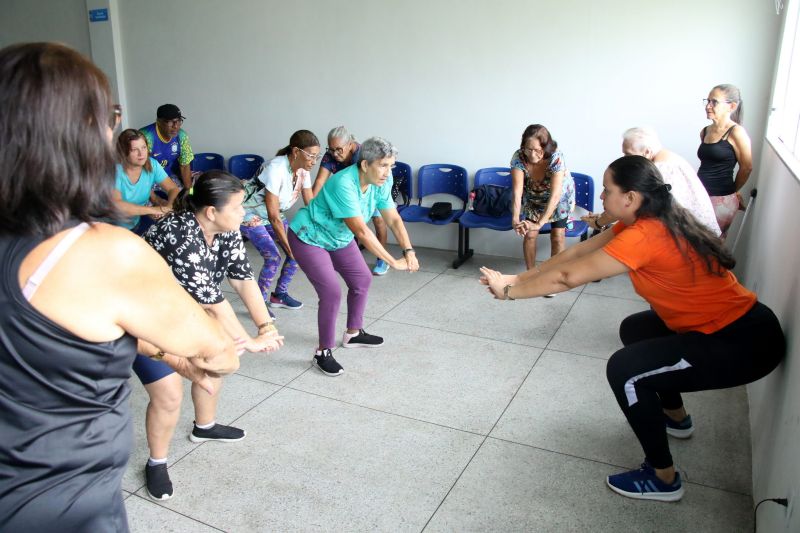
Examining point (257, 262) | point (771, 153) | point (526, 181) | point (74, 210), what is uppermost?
point (74, 210)

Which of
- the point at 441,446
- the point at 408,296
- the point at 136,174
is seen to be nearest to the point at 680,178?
the point at 441,446

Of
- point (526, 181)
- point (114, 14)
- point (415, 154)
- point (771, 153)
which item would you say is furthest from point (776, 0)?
point (114, 14)

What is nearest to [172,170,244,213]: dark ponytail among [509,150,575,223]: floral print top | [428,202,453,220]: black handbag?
[509,150,575,223]: floral print top

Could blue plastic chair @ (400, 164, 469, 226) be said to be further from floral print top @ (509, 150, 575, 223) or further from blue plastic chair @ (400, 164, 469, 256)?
floral print top @ (509, 150, 575, 223)

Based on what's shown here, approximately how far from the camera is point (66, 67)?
1.14 metres

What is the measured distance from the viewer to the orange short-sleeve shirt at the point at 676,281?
2.62 m

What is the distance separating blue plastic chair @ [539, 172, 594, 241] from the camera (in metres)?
5.91

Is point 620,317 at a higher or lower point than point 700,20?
lower

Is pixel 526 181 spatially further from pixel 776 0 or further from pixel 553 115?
pixel 776 0

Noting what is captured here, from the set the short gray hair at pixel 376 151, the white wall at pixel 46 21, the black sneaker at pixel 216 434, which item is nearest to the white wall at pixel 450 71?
the white wall at pixel 46 21

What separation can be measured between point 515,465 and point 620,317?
2273mm

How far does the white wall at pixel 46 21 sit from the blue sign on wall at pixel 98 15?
17 cm

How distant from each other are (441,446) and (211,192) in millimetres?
1658

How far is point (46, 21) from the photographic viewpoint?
28.1 feet
